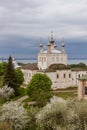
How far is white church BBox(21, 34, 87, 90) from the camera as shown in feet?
198

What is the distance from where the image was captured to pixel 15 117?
27.0m

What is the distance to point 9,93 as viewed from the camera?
51781 mm

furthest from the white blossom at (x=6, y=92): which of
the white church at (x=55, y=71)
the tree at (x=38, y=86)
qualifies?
the white church at (x=55, y=71)

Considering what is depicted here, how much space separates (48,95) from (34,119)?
14.4 metres

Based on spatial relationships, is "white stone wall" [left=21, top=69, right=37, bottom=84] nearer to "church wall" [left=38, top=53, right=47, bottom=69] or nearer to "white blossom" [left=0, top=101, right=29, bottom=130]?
"church wall" [left=38, top=53, right=47, bottom=69]

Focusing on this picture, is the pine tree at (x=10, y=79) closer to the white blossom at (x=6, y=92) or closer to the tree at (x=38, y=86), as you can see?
the white blossom at (x=6, y=92)

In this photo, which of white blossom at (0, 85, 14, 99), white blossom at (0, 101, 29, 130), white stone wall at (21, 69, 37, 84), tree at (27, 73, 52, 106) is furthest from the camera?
white stone wall at (21, 69, 37, 84)

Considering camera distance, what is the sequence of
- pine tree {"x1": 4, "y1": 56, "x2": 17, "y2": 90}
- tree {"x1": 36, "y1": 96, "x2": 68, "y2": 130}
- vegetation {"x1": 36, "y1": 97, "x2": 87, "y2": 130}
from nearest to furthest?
1. vegetation {"x1": 36, "y1": 97, "x2": 87, "y2": 130}
2. tree {"x1": 36, "y1": 96, "x2": 68, "y2": 130}
3. pine tree {"x1": 4, "y1": 56, "x2": 17, "y2": 90}

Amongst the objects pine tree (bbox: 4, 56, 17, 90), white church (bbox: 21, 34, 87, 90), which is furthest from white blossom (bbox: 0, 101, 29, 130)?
white church (bbox: 21, 34, 87, 90)

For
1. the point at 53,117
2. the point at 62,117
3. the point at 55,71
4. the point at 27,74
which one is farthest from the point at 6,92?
the point at 62,117

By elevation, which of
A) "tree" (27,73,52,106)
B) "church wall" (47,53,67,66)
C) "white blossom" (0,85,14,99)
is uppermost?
"church wall" (47,53,67,66)

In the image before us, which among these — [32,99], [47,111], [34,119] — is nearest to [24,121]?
[34,119]

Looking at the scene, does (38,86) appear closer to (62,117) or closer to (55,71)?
(55,71)

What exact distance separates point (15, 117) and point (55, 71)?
33.5m
